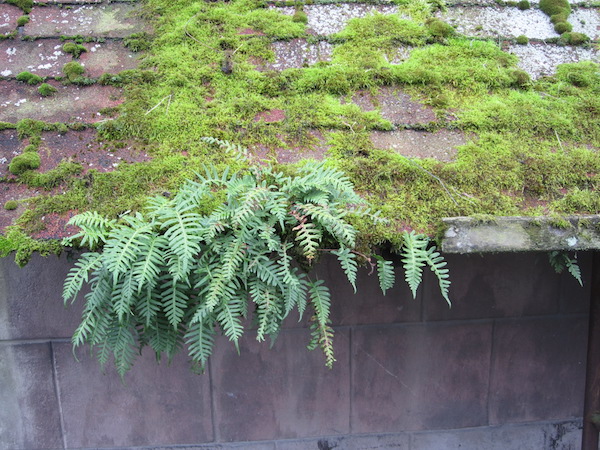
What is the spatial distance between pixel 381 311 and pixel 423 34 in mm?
1661

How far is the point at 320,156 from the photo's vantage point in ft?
7.20

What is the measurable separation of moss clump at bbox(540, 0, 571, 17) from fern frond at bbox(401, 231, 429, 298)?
2060mm

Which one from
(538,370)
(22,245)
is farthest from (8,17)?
(538,370)

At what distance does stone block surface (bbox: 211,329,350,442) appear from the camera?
3098mm

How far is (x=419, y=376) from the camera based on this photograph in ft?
10.6

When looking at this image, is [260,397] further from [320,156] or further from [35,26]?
[35,26]

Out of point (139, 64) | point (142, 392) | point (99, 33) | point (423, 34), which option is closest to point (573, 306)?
point (423, 34)

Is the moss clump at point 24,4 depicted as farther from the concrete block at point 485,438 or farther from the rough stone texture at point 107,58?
the concrete block at point 485,438

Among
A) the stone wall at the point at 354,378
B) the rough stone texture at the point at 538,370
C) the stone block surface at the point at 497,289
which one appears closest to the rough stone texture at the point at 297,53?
the stone wall at the point at 354,378

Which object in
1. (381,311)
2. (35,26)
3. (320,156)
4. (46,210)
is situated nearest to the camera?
(46,210)

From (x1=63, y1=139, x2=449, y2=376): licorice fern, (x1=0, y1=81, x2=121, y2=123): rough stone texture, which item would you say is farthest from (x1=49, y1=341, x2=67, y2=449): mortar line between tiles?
(x1=0, y1=81, x2=121, y2=123): rough stone texture

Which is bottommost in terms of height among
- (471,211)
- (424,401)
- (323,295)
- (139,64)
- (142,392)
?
(424,401)

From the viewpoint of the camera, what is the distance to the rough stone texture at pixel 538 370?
10.6 feet

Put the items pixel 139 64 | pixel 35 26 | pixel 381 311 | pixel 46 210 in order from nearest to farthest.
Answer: pixel 46 210 → pixel 139 64 → pixel 35 26 → pixel 381 311
